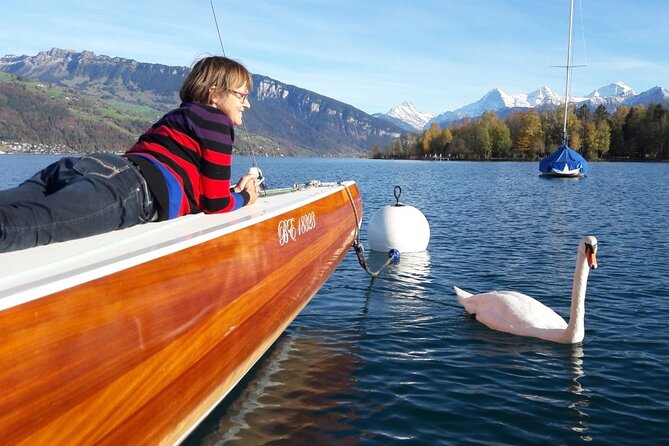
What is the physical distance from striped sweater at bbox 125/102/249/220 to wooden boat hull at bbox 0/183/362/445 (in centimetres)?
32

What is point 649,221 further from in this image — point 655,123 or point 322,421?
point 655,123

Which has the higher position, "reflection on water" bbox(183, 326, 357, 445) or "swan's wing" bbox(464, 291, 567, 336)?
"swan's wing" bbox(464, 291, 567, 336)

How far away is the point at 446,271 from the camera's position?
13562 mm

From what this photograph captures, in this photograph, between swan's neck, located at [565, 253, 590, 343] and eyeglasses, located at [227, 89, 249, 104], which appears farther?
swan's neck, located at [565, 253, 590, 343]

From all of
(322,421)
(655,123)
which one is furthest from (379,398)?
(655,123)

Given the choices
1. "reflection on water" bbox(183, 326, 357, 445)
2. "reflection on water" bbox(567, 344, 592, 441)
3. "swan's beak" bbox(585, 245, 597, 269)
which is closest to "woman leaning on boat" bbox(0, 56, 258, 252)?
"reflection on water" bbox(183, 326, 357, 445)

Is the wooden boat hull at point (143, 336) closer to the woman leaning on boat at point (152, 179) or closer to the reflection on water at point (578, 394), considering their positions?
the woman leaning on boat at point (152, 179)

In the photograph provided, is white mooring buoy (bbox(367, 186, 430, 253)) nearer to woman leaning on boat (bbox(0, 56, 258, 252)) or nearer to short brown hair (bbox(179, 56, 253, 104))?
woman leaning on boat (bbox(0, 56, 258, 252))

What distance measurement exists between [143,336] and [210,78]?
2421 millimetres

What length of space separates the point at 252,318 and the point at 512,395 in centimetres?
325

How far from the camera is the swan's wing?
27.6 ft

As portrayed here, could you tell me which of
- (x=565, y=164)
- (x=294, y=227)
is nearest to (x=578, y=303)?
(x=294, y=227)

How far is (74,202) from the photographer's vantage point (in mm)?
3545

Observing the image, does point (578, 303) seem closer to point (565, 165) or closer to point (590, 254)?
point (590, 254)
